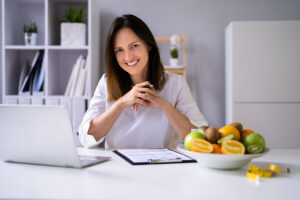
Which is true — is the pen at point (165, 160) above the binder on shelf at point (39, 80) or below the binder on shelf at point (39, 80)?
below

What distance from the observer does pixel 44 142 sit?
107cm

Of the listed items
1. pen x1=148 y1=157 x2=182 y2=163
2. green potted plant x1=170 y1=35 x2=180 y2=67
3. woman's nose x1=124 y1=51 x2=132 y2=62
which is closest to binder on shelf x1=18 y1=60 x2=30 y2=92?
green potted plant x1=170 y1=35 x2=180 y2=67

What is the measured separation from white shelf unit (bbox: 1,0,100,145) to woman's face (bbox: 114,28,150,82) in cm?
120

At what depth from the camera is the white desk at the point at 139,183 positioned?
2.65 feet

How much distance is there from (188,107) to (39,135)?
3.26 ft

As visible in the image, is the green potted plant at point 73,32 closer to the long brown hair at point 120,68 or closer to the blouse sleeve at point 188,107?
the long brown hair at point 120,68

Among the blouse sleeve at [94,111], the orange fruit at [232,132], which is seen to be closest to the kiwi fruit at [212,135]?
the orange fruit at [232,132]

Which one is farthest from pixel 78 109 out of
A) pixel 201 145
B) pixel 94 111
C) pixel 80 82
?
pixel 201 145

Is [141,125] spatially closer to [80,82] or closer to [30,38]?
[80,82]

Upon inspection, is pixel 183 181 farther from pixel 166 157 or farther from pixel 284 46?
pixel 284 46

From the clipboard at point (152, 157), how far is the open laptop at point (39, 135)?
0.56 feet

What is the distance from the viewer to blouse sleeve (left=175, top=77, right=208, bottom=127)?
180cm

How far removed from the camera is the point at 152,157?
1.24 metres

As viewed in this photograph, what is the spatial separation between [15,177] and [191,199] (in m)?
0.57
